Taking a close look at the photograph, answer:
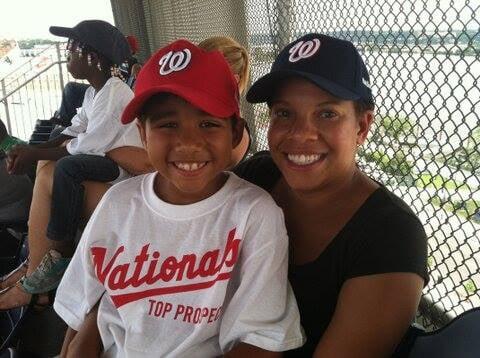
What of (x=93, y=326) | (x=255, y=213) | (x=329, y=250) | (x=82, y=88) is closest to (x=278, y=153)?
(x=255, y=213)

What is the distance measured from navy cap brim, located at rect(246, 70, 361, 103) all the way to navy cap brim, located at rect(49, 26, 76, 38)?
6.14ft

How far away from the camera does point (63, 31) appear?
8.91 ft

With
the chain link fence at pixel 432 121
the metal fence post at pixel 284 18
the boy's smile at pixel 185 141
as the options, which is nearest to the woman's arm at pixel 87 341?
the boy's smile at pixel 185 141

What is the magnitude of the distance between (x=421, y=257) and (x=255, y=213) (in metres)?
0.38

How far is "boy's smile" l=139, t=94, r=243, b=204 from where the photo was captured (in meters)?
1.14

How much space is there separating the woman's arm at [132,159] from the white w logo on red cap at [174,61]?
3.95 feet

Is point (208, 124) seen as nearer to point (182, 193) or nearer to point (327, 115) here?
point (182, 193)

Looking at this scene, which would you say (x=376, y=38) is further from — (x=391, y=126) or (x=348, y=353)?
(x=348, y=353)

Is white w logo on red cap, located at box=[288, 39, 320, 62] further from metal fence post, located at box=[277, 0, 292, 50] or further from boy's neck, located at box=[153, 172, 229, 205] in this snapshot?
metal fence post, located at box=[277, 0, 292, 50]

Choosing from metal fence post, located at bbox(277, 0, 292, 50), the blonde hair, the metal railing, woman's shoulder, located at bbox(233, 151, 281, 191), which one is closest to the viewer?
woman's shoulder, located at bbox(233, 151, 281, 191)

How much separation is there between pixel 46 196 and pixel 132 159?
527 millimetres

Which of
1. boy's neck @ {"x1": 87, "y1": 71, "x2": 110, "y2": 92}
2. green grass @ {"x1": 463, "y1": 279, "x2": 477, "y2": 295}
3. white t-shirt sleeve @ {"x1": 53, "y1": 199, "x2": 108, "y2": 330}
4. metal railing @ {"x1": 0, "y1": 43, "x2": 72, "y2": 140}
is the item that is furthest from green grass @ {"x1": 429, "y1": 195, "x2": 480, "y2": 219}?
metal railing @ {"x1": 0, "y1": 43, "x2": 72, "y2": 140}

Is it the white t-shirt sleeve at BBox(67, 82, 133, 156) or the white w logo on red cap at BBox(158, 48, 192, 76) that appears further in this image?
the white t-shirt sleeve at BBox(67, 82, 133, 156)

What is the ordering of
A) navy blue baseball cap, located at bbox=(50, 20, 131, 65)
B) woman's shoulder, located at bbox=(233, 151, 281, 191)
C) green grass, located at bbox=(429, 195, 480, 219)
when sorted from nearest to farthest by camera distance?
green grass, located at bbox=(429, 195, 480, 219) → woman's shoulder, located at bbox=(233, 151, 281, 191) → navy blue baseball cap, located at bbox=(50, 20, 131, 65)
